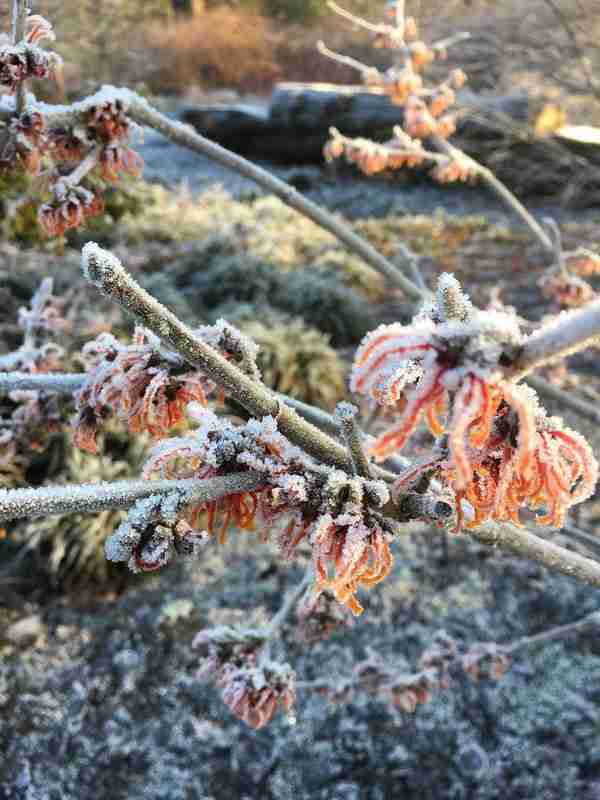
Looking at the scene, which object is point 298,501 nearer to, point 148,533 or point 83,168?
point 148,533

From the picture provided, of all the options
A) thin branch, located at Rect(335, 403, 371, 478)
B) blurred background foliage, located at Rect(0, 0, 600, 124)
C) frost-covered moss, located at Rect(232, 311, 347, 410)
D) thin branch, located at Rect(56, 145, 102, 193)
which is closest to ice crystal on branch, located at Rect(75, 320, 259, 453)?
thin branch, located at Rect(335, 403, 371, 478)

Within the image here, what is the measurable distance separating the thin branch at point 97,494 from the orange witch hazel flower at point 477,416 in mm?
250

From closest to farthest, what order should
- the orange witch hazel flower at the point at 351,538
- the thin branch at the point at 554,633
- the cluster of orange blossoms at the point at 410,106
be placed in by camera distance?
the orange witch hazel flower at the point at 351,538, the thin branch at the point at 554,633, the cluster of orange blossoms at the point at 410,106

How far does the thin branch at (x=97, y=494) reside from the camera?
2.43ft

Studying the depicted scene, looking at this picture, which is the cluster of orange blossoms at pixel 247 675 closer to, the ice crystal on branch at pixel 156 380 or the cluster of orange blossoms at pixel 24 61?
the ice crystal on branch at pixel 156 380

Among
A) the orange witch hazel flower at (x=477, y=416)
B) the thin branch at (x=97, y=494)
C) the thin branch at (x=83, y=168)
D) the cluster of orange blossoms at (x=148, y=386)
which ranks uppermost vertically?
the orange witch hazel flower at (x=477, y=416)

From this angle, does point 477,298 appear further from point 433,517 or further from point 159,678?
point 433,517

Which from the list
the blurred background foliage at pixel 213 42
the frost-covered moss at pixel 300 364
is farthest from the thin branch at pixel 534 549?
the blurred background foliage at pixel 213 42

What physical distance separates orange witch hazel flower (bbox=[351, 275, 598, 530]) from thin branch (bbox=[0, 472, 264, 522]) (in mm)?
250

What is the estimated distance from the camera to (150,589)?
4.41 metres

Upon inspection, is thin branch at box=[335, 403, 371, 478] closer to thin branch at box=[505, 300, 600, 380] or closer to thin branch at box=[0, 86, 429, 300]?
thin branch at box=[505, 300, 600, 380]

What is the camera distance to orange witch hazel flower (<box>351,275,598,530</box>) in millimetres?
656

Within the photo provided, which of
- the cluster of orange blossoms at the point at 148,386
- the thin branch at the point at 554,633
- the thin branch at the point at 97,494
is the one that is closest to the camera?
the thin branch at the point at 97,494

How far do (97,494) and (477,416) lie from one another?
0.47m
